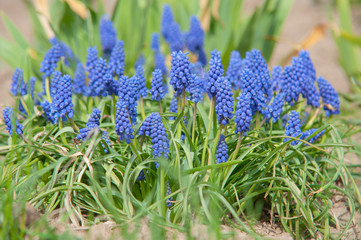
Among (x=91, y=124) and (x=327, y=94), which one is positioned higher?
(x=327, y=94)

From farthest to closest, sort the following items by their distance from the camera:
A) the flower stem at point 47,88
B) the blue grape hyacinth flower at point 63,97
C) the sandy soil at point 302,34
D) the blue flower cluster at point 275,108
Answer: the sandy soil at point 302,34 < the flower stem at point 47,88 < the blue flower cluster at point 275,108 < the blue grape hyacinth flower at point 63,97

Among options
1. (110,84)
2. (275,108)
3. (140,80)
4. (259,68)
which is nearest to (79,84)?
(110,84)

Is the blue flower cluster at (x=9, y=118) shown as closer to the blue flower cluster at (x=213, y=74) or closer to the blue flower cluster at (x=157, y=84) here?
the blue flower cluster at (x=157, y=84)

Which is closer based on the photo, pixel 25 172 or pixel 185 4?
pixel 25 172

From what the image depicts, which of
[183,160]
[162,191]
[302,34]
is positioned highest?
[302,34]

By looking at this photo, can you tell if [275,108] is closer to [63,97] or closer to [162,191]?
→ [162,191]

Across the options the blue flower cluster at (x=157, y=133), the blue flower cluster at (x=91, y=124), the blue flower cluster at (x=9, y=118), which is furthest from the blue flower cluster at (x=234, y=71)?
the blue flower cluster at (x=9, y=118)

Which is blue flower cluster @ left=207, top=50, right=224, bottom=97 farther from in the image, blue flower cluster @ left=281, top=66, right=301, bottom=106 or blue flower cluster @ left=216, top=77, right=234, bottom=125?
blue flower cluster @ left=281, top=66, right=301, bottom=106

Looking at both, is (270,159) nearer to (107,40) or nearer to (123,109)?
(123,109)

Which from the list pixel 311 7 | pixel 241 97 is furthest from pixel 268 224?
pixel 311 7
